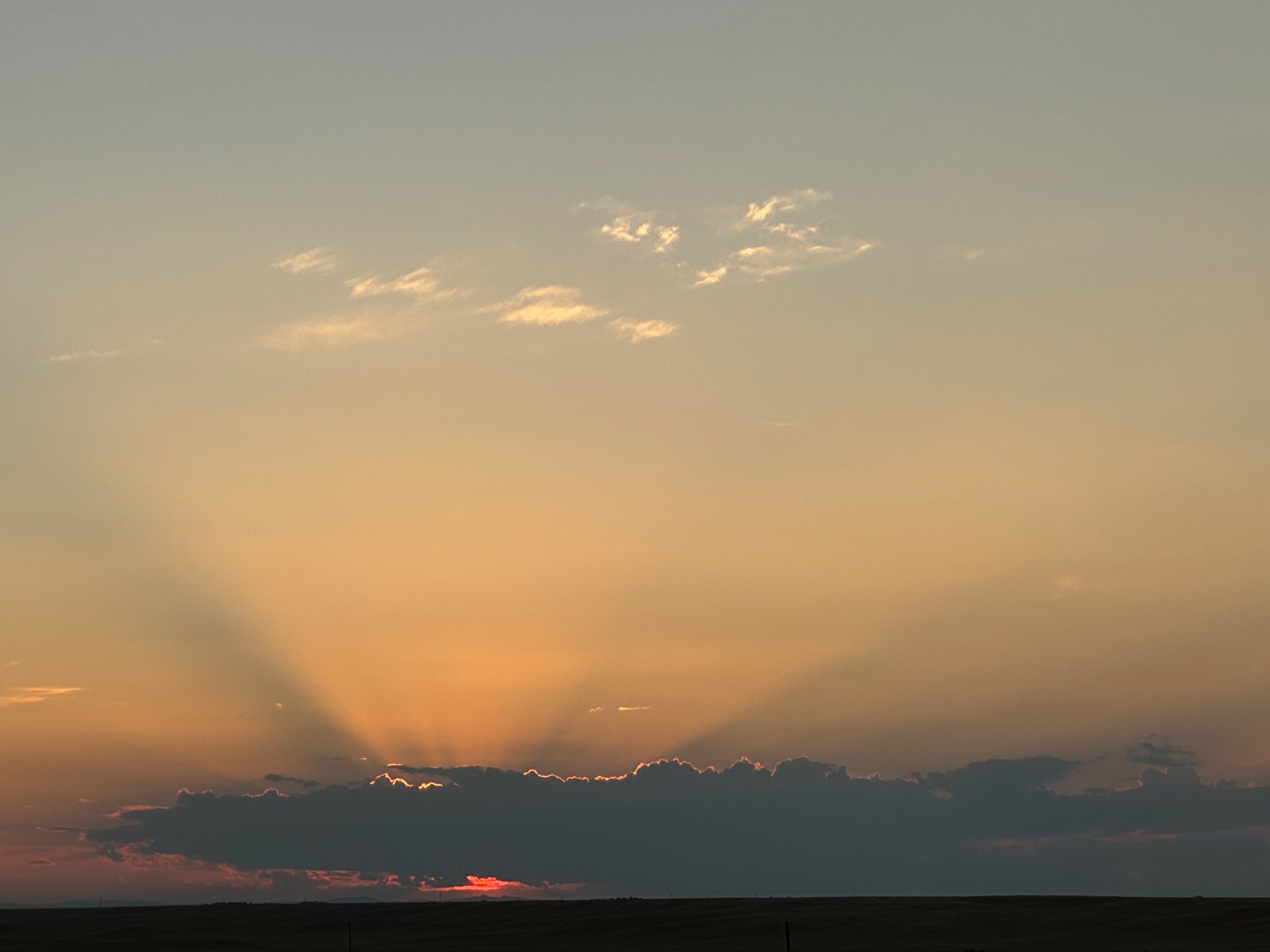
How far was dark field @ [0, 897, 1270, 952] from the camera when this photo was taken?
91.1 meters

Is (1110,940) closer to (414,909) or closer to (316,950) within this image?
(316,950)

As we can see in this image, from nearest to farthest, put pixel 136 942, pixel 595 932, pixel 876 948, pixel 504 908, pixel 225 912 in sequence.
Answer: pixel 876 948, pixel 136 942, pixel 595 932, pixel 504 908, pixel 225 912

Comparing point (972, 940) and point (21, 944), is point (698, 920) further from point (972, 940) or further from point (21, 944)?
point (21, 944)

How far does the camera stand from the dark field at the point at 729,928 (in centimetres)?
9106

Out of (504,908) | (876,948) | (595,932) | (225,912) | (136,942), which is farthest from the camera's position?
(225,912)

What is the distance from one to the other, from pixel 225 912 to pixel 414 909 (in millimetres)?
27222

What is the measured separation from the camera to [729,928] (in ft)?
373

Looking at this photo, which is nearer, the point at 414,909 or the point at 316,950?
the point at 316,950

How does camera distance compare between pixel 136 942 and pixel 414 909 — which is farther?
pixel 414 909

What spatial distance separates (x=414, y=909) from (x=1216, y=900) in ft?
273

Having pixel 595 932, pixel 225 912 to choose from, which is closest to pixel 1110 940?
pixel 595 932

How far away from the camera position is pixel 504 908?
15562 centimetres

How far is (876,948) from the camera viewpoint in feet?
282

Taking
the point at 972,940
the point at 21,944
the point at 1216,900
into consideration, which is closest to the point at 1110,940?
the point at 972,940
